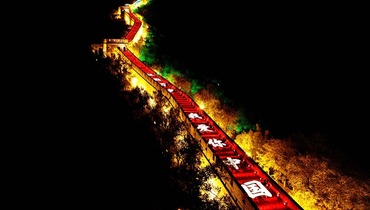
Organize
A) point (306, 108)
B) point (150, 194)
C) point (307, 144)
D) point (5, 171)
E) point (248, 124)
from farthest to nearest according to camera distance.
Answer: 1. point (306, 108)
2. point (248, 124)
3. point (307, 144)
4. point (5, 171)
5. point (150, 194)

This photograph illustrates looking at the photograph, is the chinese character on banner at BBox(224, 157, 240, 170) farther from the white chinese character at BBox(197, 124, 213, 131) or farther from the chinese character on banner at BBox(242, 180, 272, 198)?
the white chinese character at BBox(197, 124, 213, 131)

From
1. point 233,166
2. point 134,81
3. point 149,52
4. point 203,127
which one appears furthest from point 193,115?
point 149,52

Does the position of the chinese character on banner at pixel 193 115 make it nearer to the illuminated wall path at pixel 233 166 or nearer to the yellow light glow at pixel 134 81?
the illuminated wall path at pixel 233 166

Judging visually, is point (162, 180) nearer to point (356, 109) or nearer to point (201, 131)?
point (201, 131)

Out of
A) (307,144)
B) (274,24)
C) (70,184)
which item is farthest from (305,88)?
(70,184)

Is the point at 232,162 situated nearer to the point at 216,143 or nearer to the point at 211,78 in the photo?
the point at 216,143

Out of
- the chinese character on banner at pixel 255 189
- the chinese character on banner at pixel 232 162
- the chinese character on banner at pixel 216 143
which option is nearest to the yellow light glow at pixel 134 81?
the chinese character on banner at pixel 216 143

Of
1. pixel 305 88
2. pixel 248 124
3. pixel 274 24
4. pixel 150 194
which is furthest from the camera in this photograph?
pixel 274 24

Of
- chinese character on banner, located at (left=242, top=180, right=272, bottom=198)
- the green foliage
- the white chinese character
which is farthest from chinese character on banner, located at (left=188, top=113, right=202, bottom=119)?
the green foliage
